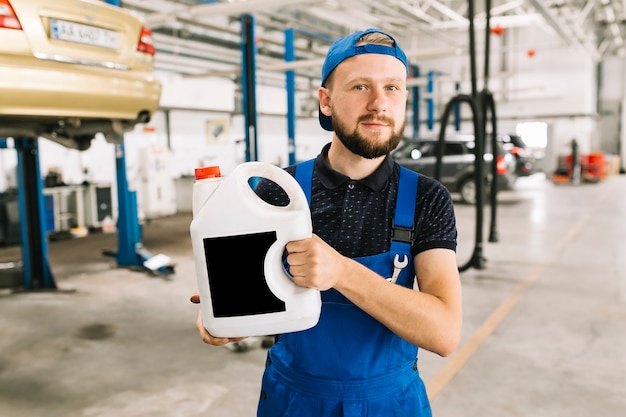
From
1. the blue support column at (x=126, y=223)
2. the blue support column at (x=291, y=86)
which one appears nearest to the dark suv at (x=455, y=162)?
the blue support column at (x=291, y=86)

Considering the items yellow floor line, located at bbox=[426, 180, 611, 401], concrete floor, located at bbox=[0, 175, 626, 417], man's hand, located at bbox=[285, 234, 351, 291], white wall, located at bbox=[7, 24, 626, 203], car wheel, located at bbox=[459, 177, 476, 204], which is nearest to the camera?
man's hand, located at bbox=[285, 234, 351, 291]

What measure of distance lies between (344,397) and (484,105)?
14.4ft

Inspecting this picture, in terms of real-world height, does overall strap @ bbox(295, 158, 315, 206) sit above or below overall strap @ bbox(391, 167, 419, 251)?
above

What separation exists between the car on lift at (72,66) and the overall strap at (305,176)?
2724 mm

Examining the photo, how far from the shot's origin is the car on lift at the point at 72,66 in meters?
→ 3.21

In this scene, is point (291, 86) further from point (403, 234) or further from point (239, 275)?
point (239, 275)

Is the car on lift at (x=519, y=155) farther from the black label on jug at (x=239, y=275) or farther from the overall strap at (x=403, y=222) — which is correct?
the black label on jug at (x=239, y=275)

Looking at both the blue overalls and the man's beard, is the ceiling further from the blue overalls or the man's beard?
the blue overalls

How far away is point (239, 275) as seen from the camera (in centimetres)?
100

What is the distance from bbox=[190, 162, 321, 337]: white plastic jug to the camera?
37.4 inches

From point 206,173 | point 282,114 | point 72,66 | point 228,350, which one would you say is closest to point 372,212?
point 206,173

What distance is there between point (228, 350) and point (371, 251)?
2.48 metres

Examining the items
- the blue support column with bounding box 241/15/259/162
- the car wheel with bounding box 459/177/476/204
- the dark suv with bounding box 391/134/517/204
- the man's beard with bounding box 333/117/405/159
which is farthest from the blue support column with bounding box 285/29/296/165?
the man's beard with bounding box 333/117/405/159

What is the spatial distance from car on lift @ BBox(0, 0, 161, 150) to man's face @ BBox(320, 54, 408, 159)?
2.83 meters
